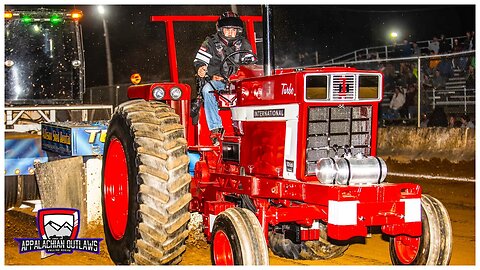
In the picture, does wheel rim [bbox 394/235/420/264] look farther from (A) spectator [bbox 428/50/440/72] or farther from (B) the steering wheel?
(A) spectator [bbox 428/50/440/72]

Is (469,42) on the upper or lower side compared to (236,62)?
upper

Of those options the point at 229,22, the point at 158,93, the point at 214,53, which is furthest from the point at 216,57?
the point at 158,93

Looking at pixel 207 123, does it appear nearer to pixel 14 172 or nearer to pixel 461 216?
pixel 14 172

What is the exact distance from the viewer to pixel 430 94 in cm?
1627

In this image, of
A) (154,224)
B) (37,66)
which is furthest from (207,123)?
(37,66)

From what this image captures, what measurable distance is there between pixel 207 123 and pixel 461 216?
4229mm

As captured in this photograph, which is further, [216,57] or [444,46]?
[444,46]

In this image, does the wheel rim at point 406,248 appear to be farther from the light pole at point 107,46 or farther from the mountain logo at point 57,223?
the light pole at point 107,46

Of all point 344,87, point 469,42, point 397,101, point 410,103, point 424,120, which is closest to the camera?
point 344,87

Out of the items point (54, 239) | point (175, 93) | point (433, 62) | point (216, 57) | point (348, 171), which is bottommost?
point (54, 239)

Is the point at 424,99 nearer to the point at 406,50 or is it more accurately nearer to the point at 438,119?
the point at 438,119

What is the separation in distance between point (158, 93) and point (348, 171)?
2.21 metres

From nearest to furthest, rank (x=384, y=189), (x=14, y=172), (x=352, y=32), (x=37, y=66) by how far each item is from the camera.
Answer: (x=384, y=189), (x=14, y=172), (x=37, y=66), (x=352, y=32)

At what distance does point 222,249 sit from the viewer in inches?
247
